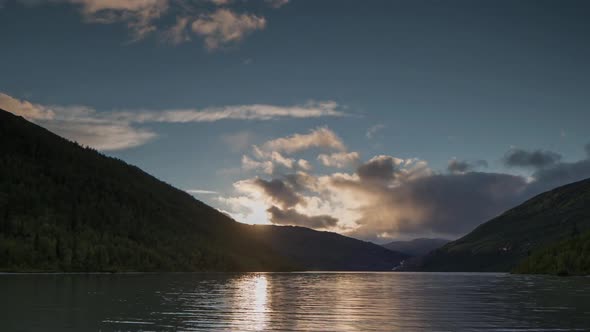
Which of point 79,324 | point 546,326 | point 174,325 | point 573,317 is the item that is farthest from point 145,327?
point 573,317

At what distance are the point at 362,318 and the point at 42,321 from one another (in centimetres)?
2655

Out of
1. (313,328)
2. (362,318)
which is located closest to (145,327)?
(313,328)

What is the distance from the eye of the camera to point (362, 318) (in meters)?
52.1

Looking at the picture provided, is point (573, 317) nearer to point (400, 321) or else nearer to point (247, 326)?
point (400, 321)

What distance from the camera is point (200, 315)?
54188 mm

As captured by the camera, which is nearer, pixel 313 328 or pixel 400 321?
pixel 313 328

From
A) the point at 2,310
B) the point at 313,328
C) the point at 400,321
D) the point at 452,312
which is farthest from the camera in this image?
the point at 452,312

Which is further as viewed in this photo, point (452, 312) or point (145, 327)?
point (452, 312)

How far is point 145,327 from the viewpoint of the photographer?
43.2 meters

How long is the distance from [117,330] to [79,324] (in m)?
5.19

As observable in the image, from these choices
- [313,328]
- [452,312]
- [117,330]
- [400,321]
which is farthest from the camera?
[452,312]

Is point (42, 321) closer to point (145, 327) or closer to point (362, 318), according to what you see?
point (145, 327)

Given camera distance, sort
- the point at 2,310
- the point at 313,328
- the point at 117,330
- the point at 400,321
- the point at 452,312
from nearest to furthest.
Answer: the point at 117,330, the point at 313,328, the point at 400,321, the point at 2,310, the point at 452,312

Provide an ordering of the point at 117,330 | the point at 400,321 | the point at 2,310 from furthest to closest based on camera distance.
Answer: the point at 2,310, the point at 400,321, the point at 117,330
